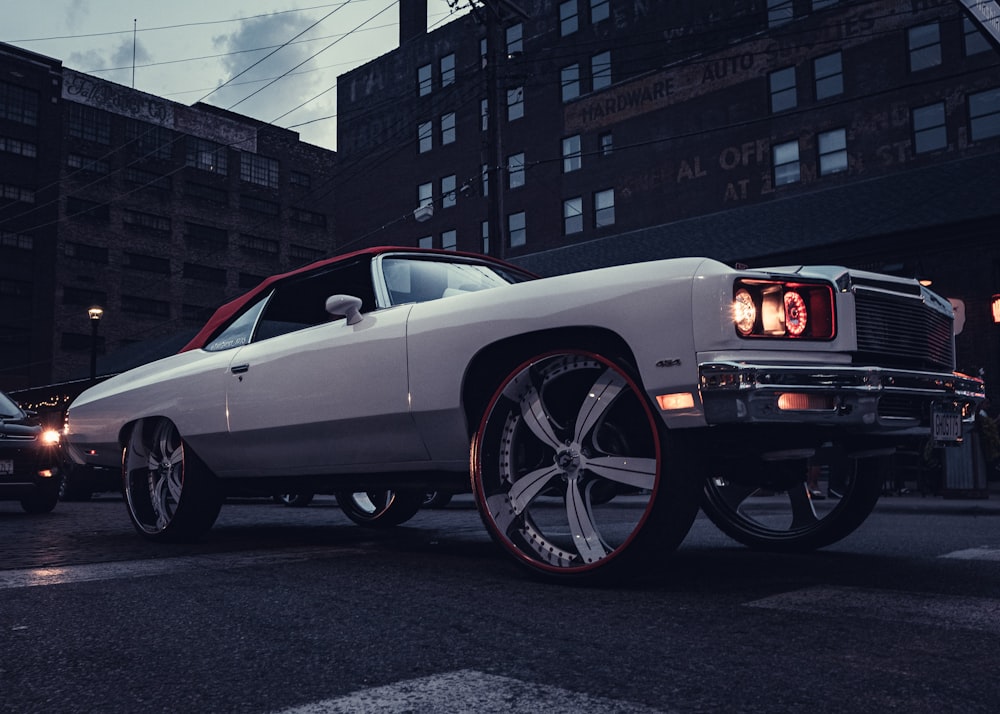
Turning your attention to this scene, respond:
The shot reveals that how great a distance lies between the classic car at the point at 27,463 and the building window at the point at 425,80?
35.5 m

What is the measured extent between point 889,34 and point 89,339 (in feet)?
139

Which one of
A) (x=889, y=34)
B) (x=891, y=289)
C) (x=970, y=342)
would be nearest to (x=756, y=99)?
(x=889, y=34)

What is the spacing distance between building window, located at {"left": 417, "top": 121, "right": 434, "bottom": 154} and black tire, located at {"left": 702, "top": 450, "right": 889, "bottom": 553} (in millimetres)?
39161

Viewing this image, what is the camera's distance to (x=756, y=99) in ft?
99.4

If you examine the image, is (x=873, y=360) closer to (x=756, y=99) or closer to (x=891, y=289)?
(x=891, y=289)

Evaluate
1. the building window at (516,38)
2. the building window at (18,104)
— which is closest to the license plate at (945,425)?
the building window at (516,38)

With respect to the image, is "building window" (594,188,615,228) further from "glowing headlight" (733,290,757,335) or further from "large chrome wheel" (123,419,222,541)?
"glowing headlight" (733,290,757,335)

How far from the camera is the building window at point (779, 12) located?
1172 inches

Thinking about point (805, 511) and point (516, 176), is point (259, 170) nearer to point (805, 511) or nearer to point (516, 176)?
point (516, 176)

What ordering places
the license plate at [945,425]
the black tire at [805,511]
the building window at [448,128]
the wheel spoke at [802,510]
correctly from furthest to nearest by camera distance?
the building window at [448,128]
the wheel spoke at [802,510]
the black tire at [805,511]
the license plate at [945,425]

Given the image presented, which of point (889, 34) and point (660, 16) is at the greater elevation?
point (660, 16)

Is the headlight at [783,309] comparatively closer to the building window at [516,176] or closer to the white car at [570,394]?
the white car at [570,394]

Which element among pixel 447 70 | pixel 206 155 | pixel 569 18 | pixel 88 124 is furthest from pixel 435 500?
pixel 206 155

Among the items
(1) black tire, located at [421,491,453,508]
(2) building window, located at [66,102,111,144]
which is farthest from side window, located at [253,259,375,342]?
(2) building window, located at [66,102,111,144]
